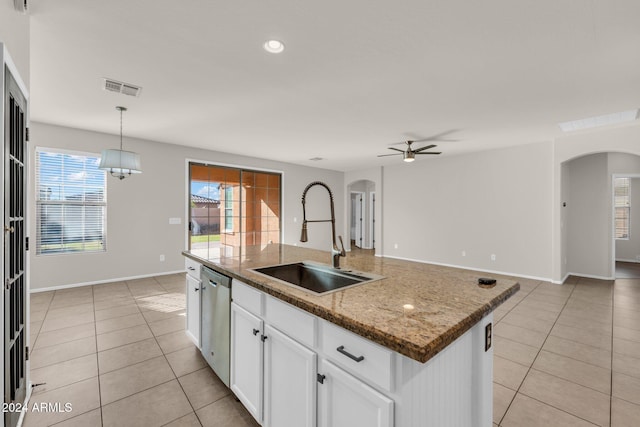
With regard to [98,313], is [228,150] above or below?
above

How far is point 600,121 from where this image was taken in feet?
13.1

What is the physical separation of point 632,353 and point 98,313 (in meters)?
5.46

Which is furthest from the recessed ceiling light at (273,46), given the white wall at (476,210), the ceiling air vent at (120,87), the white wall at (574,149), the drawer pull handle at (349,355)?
the white wall at (476,210)

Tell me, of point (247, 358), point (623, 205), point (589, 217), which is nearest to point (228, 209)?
point (247, 358)

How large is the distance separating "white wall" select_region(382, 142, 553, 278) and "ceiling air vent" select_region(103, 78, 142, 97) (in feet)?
18.9

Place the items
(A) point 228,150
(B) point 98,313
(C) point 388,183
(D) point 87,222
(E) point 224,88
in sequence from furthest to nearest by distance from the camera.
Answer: (C) point 388,183 → (A) point 228,150 → (D) point 87,222 → (B) point 98,313 → (E) point 224,88

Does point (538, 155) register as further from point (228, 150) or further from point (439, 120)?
point (228, 150)

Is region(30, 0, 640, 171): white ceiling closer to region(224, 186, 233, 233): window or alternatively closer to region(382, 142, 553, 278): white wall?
region(382, 142, 553, 278): white wall

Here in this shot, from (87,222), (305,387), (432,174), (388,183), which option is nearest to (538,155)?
(432,174)

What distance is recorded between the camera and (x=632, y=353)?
8.35 feet

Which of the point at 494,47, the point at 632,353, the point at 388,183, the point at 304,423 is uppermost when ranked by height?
the point at 494,47

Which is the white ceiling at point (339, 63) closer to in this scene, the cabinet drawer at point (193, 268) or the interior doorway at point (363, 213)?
the cabinet drawer at point (193, 268)

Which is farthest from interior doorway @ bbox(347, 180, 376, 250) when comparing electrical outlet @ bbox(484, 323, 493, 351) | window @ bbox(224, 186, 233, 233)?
electrical outlet @ bbox(484, 323, 493, 351)

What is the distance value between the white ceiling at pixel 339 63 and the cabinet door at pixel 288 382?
1.92 m
